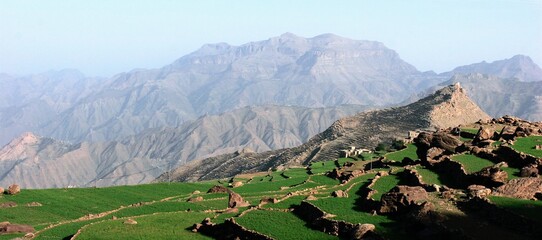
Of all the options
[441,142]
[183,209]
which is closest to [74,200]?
[183,209]

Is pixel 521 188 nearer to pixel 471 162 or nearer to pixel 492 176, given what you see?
pixel 492 176

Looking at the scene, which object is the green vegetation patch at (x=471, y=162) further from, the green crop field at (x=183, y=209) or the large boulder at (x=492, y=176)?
the large boulder at (x=492, y=176)

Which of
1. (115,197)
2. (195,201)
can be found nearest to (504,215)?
(195,201)

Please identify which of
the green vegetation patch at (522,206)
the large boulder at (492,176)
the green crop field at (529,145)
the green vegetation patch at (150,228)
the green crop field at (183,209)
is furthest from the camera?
the green crop field at (529,145)

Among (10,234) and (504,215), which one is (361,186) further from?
(10,234)

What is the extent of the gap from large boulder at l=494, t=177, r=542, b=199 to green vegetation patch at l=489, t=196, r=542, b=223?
1809mm

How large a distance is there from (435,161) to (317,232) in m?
19.0

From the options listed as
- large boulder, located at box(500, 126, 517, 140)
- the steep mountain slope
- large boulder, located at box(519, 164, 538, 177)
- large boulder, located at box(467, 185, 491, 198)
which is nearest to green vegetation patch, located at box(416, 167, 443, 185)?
large boulder, located at box(519, 164, 538, 177)

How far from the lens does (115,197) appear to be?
191ft

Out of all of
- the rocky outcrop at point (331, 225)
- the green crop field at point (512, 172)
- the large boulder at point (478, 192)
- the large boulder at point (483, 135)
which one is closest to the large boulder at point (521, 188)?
the large boulder at point (478, 192)

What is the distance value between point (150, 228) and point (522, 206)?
2241 cm

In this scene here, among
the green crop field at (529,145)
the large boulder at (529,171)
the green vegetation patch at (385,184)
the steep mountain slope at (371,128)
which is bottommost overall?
the steep mountain slope at (371,128)

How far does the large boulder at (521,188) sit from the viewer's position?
33156 millimetres

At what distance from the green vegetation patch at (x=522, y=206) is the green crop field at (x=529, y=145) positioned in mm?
14520
